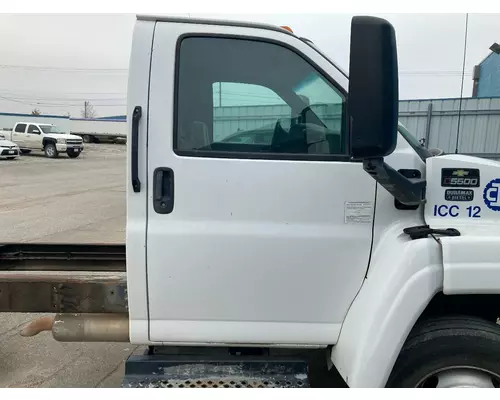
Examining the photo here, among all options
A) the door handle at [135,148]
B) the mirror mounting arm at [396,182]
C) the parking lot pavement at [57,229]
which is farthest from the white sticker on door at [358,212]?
the parking lot pavement at [57,229]

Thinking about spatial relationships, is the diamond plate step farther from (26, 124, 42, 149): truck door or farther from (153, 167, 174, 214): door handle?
(26, 124, 42, 149): truck door

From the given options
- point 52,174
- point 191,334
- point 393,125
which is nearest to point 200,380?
point 191,334

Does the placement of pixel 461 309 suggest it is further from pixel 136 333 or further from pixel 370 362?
pixel 136 333

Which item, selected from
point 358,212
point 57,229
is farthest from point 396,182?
point 57,229

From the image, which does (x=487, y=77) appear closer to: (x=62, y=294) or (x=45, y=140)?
(x=62, y=294)

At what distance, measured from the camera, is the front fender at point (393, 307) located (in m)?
1.71

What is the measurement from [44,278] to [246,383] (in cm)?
130

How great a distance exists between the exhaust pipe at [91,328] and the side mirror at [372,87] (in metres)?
1.62

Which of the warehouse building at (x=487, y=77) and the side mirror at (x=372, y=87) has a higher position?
the warehouse building at (x=487, y=77)

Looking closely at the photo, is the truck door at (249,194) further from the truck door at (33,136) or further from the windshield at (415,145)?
the truck door at (33,136)

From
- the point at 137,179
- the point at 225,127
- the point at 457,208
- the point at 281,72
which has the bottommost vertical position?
the point at 457,208

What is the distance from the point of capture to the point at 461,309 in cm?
195

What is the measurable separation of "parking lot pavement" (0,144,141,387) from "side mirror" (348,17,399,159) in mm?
2486

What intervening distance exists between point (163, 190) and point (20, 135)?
27.4 meters
